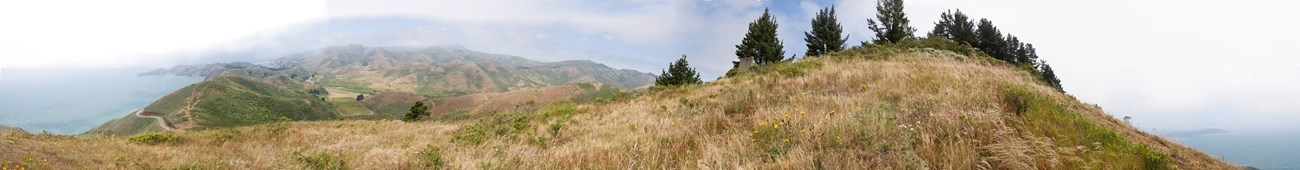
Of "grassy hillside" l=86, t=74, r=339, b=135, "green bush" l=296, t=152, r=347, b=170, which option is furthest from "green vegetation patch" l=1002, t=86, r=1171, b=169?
"grassy hillside" l=86, t=74, r=339, b=135

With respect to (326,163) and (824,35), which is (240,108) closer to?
(824,35)

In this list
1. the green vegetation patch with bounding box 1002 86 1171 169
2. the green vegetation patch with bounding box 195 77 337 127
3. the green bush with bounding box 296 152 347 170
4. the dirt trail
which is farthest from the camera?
the green vegetation patch with bounding box 195 77 337 127

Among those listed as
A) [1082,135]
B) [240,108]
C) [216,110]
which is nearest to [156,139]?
[1082,135]

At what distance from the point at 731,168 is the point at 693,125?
2.59 meters

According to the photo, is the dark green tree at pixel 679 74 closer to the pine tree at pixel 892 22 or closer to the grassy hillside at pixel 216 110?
the pine tree at pixel 892 22

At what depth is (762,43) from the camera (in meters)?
40.7

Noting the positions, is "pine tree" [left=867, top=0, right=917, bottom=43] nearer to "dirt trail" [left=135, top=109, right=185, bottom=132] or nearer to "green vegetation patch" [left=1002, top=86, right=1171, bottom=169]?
"green vegetation patch" [left=1002, top=86, right=1171, bottom=169]

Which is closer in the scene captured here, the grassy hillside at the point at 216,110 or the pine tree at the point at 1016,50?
the pine tree at the point at 1016,50

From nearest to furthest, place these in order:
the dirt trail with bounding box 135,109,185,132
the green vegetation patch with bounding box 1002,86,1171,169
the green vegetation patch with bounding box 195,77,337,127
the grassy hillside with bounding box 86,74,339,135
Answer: the green vegetation patch with bounding box 1002,86,1171,169
the dirt trail with bounding box 135,109,185,132
the grassy hillside with bounding box 86,74,339,135
the green vegetation patch with bounding box 195,77,337,127

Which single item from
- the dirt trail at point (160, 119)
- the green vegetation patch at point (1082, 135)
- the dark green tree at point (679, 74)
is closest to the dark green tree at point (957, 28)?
the dark green tree at point (679, 74)

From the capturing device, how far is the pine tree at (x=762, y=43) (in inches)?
1612

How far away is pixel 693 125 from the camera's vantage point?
696cm

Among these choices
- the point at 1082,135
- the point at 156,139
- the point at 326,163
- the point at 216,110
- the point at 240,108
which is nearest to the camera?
the point at 1082,135

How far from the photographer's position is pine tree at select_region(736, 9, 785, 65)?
40.9 meters
